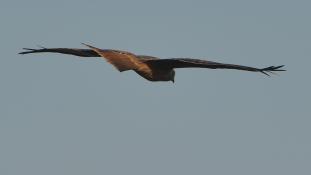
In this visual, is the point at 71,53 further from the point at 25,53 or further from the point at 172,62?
the point at 172,62

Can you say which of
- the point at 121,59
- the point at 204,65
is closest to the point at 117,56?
the point at 121,59

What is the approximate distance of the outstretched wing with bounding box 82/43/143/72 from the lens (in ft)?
94.3

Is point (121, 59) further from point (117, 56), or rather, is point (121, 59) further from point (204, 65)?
point (204, 65)

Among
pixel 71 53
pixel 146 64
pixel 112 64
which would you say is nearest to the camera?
pixel 112 64

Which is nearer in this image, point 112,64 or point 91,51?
point 112,64

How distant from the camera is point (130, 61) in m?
29.9

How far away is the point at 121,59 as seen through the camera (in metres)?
29.5

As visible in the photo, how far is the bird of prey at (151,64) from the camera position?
96.2 feet

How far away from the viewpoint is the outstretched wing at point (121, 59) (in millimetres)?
28750

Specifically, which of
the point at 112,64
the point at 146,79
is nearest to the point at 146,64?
the point at 146,79

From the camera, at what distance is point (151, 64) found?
30922 millimetres

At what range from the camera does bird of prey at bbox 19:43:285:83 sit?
96.2 feet

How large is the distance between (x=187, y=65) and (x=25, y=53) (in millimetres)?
6885

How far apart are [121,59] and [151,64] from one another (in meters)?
1.70
